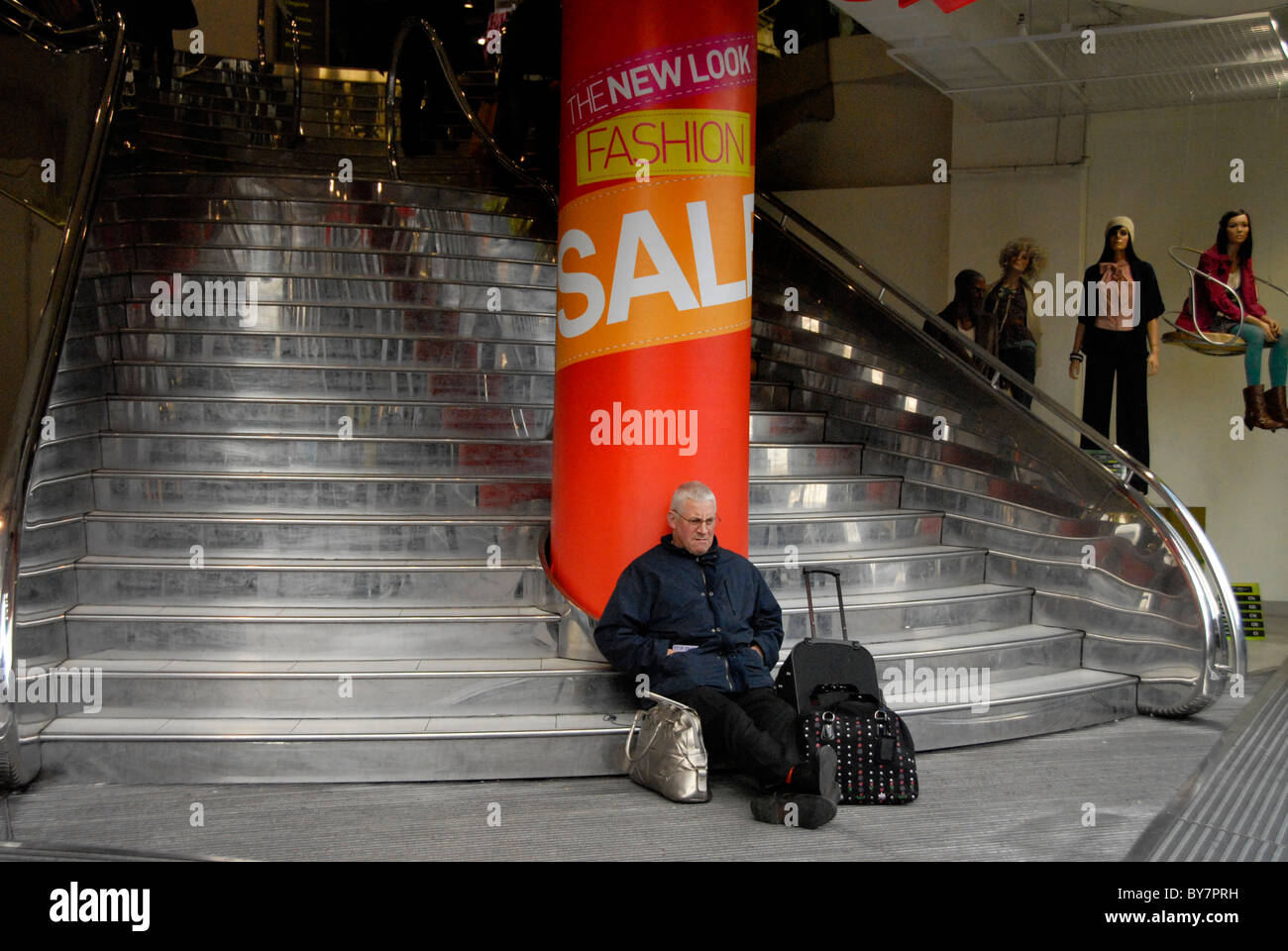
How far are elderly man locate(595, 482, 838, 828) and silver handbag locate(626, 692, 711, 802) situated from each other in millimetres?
93

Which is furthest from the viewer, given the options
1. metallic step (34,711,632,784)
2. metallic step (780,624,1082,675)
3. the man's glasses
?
metallic step (780,624,1082,675)

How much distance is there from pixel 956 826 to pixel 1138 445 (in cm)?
430

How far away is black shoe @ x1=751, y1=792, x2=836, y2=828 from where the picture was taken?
3.68m

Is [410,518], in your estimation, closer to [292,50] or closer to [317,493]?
[317,493]

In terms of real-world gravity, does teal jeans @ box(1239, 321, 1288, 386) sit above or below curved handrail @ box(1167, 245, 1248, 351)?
below

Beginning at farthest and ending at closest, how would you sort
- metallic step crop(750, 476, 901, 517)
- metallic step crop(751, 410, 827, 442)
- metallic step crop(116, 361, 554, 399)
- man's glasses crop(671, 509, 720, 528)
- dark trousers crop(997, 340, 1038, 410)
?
dark trousers crop(997, 340, 1038, 410), metallic step crop(751, 410, 827, 442), metallic step crop(750, 476, 901, 517), metallic step crop(116, 361, 554, 399), man's glasses crop(671, 509, 720, 528)

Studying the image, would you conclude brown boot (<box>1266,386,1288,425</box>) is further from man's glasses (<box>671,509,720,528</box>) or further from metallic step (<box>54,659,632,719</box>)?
metallic step (<box>54,659,632,719</box>)

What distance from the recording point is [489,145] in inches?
377

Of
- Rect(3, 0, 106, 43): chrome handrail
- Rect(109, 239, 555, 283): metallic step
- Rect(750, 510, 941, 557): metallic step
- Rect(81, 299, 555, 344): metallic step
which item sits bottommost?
Rect(750, 510, 941, 557): metallic step

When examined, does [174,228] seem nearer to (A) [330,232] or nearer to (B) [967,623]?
(A) [330,232]

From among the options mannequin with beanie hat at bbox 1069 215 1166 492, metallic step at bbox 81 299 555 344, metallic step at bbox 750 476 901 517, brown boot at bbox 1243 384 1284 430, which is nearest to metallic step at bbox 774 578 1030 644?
metallic step at bbox 750 476 901 517

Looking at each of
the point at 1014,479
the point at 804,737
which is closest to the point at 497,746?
the point at 804,737

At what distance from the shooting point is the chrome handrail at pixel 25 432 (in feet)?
12.2

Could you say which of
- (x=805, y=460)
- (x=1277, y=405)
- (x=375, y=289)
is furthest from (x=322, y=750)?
(x=1277, y=405)
